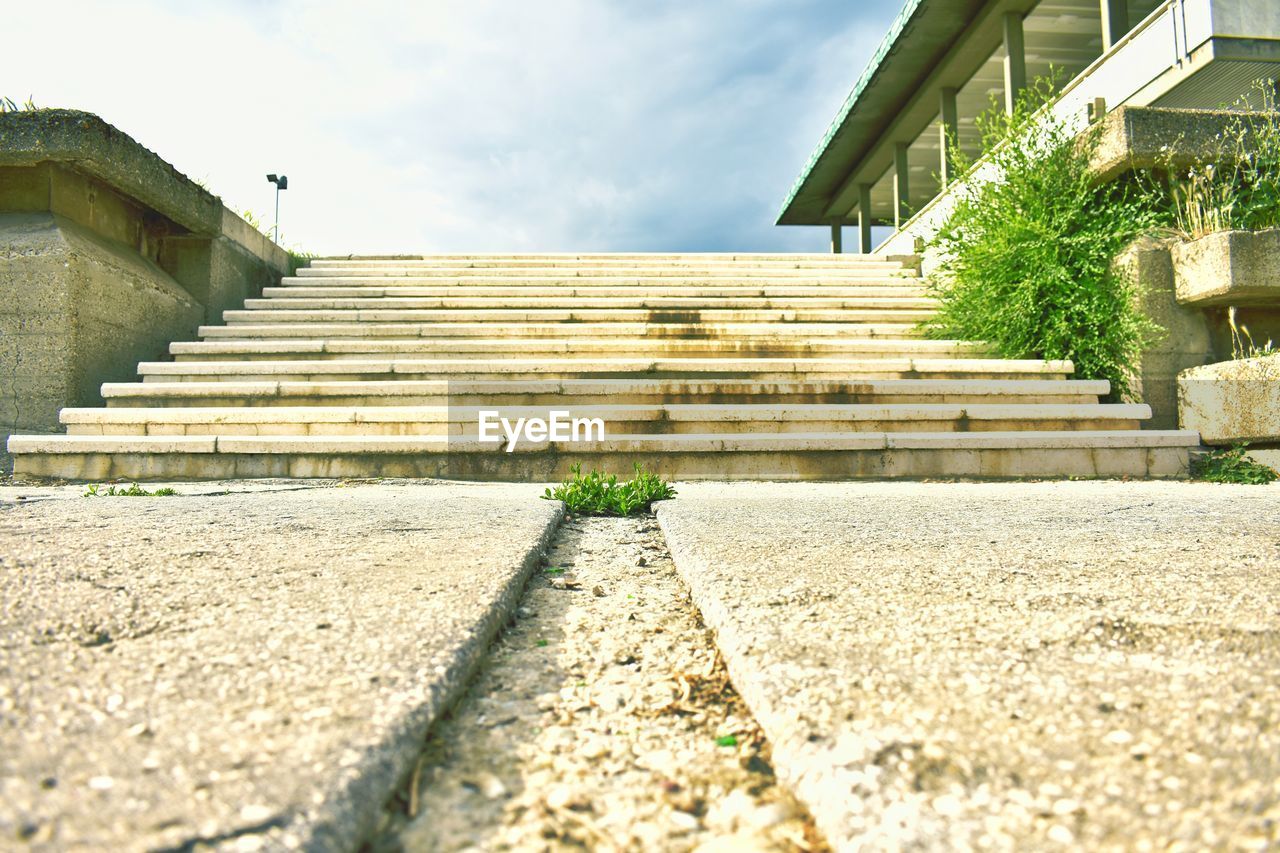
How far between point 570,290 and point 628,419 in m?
2.73

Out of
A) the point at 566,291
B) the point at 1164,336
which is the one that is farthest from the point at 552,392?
the point at 1164,336

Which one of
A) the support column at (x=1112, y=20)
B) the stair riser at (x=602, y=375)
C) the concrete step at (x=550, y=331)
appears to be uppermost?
the support column at (x=1112, y=20)

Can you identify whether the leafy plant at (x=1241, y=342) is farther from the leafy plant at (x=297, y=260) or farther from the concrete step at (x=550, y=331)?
the leafy plant at (x=297, y=260)

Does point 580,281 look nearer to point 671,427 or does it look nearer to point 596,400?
point 596,400

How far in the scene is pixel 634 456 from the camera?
4281 millimetres

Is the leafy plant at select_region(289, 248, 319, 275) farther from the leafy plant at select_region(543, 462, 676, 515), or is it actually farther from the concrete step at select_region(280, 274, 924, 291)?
the leafy plant at select_region(543, 462, 676, 515)

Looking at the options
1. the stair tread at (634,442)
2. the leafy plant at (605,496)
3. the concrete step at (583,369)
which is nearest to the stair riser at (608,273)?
the concrete step at (583,369)

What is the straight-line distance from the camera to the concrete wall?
4.39m

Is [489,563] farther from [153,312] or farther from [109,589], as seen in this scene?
[153,312]

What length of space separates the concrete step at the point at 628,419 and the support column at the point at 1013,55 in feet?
27.3

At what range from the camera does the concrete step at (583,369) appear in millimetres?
5062

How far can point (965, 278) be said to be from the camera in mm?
5797

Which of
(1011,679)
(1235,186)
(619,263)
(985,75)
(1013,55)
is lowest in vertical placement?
(1011,679)

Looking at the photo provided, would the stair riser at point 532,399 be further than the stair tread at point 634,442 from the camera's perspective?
Yes
